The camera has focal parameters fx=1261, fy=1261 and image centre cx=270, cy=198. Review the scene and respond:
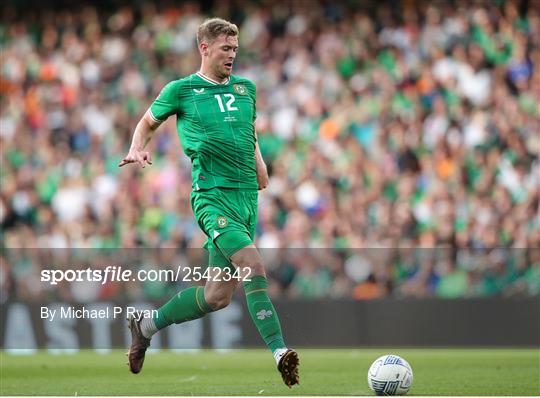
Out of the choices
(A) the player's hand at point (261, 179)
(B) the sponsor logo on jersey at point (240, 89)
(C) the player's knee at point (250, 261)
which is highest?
(B) the sponsor logo on jersey at point (240, 89)

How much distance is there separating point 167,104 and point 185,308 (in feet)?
5.02

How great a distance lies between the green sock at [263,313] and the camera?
882cm

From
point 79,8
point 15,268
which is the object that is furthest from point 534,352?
point 79,8

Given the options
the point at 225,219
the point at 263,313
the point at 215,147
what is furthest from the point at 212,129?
the point at 263,313

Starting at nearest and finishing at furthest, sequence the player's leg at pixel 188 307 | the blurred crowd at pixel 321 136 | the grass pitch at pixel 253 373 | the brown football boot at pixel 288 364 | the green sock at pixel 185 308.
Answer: the brown football boot at pixel 288 364 → the player's leg at pixel 188 307 → the green sock at pixel 185 308 → the grass pitch at pixel 253 373 → the blurred crowd at pixel 321 136

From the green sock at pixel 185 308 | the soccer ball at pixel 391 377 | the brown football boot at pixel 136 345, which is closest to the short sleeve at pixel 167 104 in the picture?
the green sock at pixel 185 308

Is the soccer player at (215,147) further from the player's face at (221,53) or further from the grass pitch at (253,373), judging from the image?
the grass pitch at (253,373)

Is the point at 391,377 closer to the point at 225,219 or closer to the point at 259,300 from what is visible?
the point at 259,300

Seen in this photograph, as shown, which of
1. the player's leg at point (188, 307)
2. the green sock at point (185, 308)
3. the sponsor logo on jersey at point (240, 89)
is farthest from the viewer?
the sponsor logo on jersey at point (240, 89)

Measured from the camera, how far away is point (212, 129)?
9.36 metres

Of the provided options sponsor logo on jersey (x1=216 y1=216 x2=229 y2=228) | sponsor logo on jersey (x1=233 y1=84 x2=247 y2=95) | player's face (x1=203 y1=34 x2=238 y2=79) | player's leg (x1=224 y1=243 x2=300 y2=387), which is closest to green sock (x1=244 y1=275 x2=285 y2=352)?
player's leg (x1=224 y1=243 x2=300 y2=387)

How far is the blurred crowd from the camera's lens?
55.0 ft

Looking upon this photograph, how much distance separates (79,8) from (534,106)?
900cm

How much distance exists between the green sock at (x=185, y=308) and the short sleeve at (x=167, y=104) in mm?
1327
